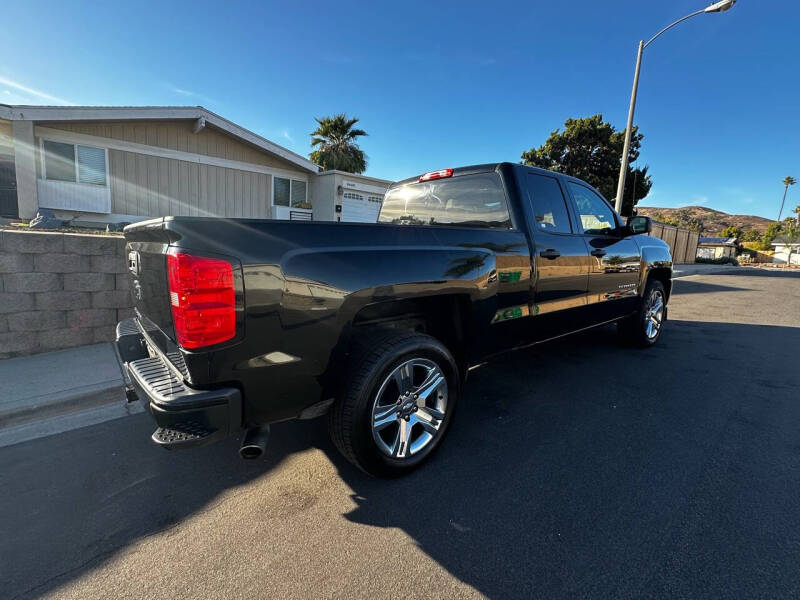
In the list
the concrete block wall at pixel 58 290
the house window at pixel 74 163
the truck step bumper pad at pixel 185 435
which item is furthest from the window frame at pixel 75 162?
the truck step bumper pad at pixel 185 435

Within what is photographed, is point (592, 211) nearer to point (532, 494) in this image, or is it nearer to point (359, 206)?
point (532, 494)

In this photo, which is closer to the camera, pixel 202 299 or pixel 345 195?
pixel 202 299

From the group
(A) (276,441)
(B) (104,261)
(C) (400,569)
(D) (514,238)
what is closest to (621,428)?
(D) (514,238)

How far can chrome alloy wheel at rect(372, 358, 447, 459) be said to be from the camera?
2330 mm

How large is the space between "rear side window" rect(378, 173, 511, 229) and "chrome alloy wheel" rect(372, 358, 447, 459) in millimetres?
1421

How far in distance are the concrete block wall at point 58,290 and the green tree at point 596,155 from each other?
29.1 meters

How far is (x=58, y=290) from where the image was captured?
4203mm

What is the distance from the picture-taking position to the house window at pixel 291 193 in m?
14.1

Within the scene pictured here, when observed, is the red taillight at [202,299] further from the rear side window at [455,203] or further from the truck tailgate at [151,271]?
the rear side window at [455,203]

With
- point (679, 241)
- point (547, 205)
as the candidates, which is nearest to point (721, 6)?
point (547, 205)

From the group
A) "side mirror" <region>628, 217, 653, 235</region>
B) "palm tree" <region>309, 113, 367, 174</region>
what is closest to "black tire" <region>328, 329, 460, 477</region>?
"side mirror" <region>628, 217, 653, 235</region>

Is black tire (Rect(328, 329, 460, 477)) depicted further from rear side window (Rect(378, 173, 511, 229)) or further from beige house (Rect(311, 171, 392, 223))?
beige house (Rect(311, 171, 392, 223))

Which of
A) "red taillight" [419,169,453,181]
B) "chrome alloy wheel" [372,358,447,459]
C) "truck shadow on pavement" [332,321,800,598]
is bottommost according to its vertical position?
"truck shadow on pavement" [332,321,800,598]

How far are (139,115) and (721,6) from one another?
658 inches
